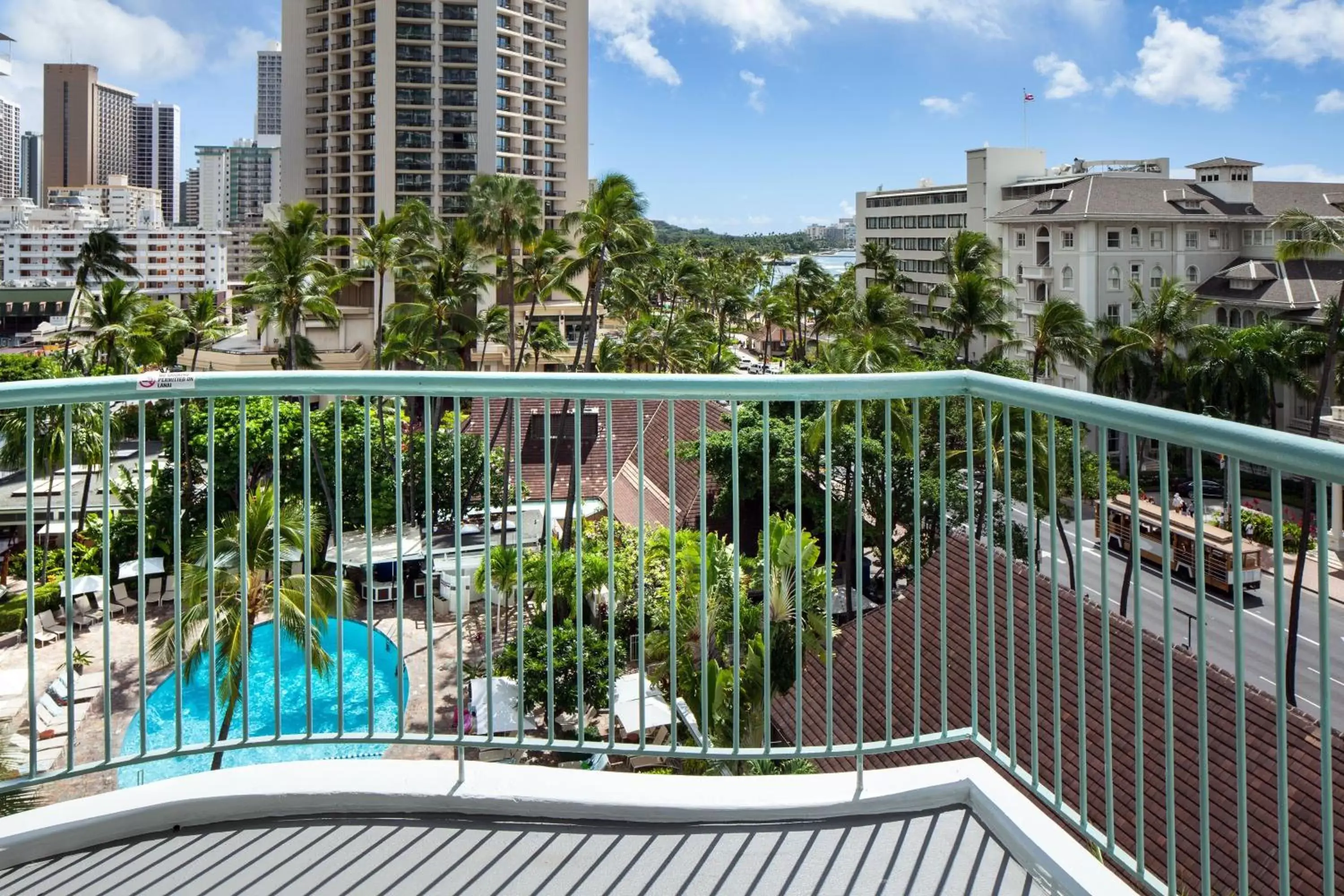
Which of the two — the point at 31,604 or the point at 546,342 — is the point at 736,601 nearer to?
the point at 31,604

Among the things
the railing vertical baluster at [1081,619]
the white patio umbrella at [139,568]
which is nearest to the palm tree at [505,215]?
the white patio umbrella at [139,568]

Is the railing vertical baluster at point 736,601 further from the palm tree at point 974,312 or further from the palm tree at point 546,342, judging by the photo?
the palm tree at point 546,342

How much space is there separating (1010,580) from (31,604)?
2.20 m

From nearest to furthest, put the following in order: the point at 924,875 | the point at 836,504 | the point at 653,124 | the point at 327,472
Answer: the point at 924,875
the point at 327,472
the point at 836,504
the point at 653,124

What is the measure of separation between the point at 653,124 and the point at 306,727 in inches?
5111

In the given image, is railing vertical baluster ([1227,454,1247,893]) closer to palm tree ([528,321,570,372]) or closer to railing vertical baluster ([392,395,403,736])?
railing vertical baluster ([392,395,403,736])

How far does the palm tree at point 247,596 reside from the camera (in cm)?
247

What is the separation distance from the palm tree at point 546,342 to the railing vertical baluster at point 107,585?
38483 mm

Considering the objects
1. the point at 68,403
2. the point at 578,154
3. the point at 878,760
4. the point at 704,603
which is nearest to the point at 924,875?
the point at 704,603

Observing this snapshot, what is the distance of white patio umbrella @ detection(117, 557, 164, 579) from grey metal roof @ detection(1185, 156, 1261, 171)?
177 ft

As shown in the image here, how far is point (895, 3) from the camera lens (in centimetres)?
11381

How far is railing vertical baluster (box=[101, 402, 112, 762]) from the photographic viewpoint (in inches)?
90.0

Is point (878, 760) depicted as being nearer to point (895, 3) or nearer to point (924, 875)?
point (924, 875)

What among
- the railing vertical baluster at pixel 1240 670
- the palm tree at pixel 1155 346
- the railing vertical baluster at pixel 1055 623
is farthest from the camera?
the palm tree at pixel 1155 346
